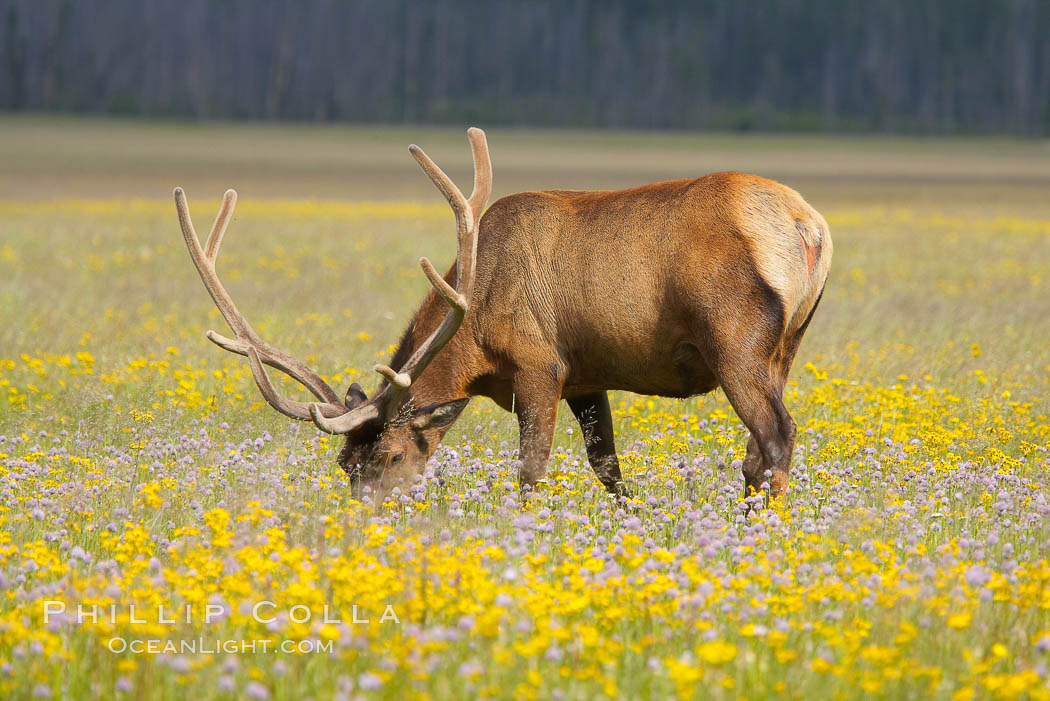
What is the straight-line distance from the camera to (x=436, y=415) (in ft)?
23.2

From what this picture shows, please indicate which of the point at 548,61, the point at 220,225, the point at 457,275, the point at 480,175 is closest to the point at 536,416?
the point at 457,275

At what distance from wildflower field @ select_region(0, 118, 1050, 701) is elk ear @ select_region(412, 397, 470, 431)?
38cm

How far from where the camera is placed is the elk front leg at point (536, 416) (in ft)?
23.2

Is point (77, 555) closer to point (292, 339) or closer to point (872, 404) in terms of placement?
point (872, 404)

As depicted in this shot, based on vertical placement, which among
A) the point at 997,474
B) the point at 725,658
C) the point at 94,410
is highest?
the point at 725,658

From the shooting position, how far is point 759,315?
6.52 metres

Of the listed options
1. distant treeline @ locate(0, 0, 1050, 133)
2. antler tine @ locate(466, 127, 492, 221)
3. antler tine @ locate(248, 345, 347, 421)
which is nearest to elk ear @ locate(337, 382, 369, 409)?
antler tine @ locate(248, 345, 347, 421)

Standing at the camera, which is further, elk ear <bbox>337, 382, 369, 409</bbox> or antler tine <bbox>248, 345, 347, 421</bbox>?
elk ear <bbox>337, 382, 369, 409</bbox>

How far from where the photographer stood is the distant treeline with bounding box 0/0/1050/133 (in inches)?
3743

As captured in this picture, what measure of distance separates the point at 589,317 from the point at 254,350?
183cm

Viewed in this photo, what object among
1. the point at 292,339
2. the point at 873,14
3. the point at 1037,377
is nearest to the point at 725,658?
the point at 1037,377

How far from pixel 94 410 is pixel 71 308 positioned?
21.1ft

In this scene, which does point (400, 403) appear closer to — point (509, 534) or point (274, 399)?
point (274, 399)

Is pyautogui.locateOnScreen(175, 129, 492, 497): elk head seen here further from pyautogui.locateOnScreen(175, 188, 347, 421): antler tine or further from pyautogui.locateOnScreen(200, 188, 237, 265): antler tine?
pyautogui.locateOnScreen(200, 188, 237, 265): antler tine
